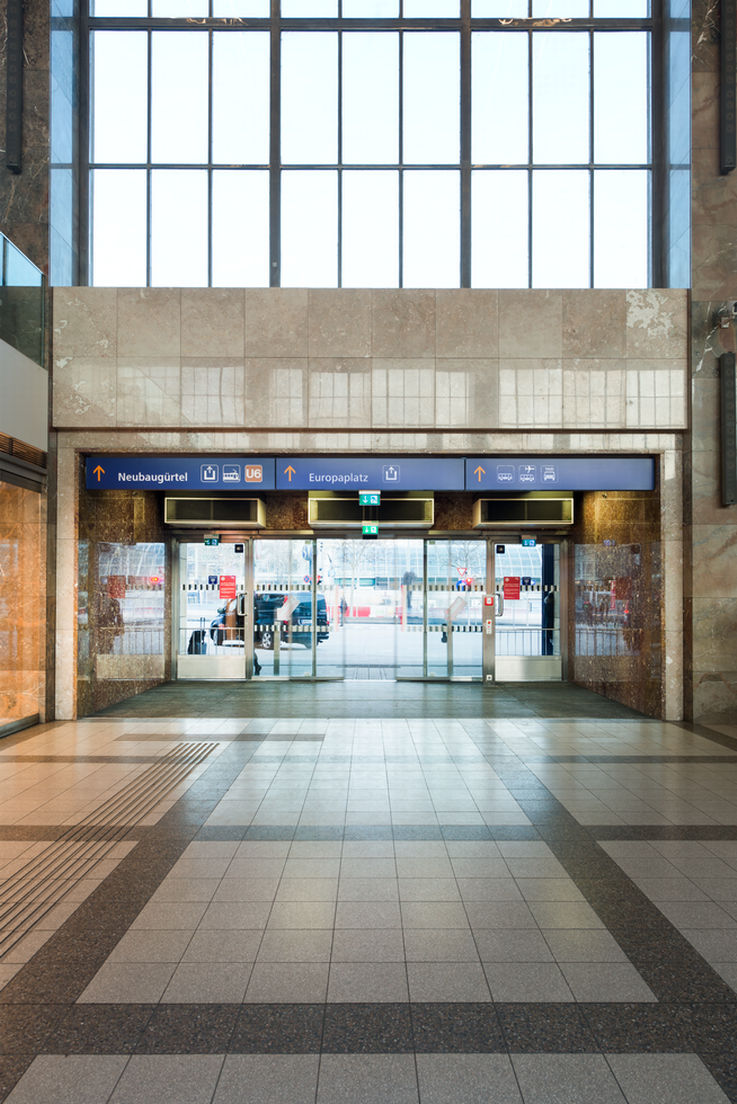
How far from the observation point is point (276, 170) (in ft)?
37.7

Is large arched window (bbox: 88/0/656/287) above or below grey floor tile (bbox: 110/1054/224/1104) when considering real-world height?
above

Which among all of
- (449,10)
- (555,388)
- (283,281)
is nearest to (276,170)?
(283,281)

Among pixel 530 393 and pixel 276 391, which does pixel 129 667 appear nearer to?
pixel 276 391

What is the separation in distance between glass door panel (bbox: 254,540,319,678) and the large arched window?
5.04m

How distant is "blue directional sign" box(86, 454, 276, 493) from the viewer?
10.5m

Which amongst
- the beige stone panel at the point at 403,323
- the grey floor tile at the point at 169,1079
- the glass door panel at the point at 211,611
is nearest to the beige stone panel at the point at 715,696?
the beige stone panel at the point at 403,323

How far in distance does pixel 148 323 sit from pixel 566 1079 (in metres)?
9.77

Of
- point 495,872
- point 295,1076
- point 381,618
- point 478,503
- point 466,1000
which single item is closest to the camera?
point 295,1076

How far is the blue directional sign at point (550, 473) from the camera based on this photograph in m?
10.5

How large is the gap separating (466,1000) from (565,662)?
11.4m

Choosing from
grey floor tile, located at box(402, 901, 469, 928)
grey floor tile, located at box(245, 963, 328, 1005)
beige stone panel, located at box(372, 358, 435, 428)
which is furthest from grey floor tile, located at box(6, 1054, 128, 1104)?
beige stone panel, located at box(372, 358, 435, 428)

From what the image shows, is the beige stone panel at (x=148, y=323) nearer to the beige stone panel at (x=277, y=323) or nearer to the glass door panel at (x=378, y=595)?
the beige stone panel at (x=277, y=323)

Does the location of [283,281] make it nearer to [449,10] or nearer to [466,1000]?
[449,10]

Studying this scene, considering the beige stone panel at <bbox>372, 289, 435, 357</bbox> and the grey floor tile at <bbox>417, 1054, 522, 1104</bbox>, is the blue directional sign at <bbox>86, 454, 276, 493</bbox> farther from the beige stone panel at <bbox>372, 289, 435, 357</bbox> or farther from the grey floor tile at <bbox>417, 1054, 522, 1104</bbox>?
the grey floor tile at <bbox>417, 1054, 522, 1104</bbox>
